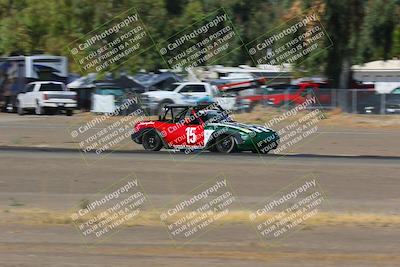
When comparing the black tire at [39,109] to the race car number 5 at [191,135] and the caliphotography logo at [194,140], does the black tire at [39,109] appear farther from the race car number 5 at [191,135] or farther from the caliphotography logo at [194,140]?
the race car number 5 at [191,135]

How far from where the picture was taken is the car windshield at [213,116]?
70.2ft

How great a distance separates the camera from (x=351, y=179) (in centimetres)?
1712

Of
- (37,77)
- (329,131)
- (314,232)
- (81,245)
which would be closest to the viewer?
(81,245)

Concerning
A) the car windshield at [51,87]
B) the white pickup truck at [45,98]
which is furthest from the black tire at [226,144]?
the car windshield at [51,87]

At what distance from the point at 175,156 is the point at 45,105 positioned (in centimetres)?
2043

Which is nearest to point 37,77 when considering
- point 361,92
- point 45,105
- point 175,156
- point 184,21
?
point 45,105

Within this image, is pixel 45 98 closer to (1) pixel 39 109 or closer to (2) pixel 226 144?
(1) pixel 39 109

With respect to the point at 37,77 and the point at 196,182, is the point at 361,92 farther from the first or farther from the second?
the point at 196,182

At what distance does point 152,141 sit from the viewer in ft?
72.6

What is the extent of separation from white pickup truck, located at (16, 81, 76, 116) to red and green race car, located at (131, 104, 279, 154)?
1831 cm

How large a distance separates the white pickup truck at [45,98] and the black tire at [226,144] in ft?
64.3

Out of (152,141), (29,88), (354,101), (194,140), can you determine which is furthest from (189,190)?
(29,88)

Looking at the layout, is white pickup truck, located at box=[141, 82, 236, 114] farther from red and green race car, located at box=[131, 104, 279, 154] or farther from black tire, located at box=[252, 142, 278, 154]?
black tire, located at box=[252, 142, 278, 154]

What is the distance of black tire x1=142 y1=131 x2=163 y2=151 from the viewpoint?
72.1 ft
